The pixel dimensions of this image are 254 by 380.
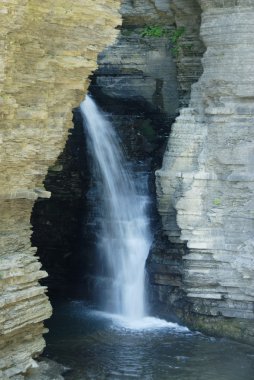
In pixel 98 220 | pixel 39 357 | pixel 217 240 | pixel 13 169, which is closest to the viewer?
pixel 13 169

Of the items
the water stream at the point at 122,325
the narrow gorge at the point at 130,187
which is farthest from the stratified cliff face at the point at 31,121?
the water stream at the point at 122,325

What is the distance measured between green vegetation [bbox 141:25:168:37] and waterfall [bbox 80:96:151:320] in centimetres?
184

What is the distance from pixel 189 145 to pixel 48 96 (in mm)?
3472

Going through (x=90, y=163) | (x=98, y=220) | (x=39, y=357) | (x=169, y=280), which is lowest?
(x=39, y=357)

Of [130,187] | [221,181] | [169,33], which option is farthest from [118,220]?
[169,33]

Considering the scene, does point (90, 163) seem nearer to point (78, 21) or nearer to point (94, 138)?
point (94, 138)

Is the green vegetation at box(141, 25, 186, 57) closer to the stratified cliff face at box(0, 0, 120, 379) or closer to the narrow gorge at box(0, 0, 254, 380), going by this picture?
the narrow gorge at box(0, 0, 254, 380)

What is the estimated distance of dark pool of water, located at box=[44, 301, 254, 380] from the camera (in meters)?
12.4

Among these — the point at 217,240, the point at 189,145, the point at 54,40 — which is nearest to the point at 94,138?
the point at 189,145

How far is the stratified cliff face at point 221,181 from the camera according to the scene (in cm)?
1412

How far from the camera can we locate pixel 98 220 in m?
17.0

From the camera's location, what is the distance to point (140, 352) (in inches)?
522

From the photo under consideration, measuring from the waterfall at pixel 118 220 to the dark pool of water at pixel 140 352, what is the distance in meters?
0.93

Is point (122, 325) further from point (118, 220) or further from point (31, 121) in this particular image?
point (31, 121)
